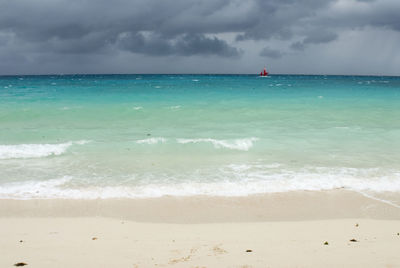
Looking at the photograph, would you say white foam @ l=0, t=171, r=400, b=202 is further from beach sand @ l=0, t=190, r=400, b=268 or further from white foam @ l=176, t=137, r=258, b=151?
white foam @ l=176, t=137, r=258, b=151

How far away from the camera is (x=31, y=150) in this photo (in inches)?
565

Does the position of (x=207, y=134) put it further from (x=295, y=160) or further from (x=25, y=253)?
(x=25, y=253)

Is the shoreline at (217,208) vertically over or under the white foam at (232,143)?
under

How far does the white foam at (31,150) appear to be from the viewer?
1350cm

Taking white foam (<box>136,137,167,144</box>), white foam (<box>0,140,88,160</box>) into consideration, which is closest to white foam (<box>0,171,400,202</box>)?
white foam (<box>0,140,88,160</box>)

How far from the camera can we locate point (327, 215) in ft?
26.3

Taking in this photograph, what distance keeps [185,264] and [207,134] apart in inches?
505

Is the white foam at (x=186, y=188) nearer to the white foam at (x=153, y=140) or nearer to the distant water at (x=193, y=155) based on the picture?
the distant water at (x=193, y=155)

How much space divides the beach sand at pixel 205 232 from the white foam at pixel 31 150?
533 cm

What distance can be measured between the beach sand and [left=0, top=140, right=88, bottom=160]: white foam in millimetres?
5334

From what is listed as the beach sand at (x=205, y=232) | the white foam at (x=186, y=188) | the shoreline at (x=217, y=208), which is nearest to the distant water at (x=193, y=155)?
the white foam at (x=186, y=188)

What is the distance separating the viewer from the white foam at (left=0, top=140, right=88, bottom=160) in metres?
13.5

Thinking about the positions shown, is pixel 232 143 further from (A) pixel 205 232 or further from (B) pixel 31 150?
(A) pixel 205 232

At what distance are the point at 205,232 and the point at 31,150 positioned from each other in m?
10.5
